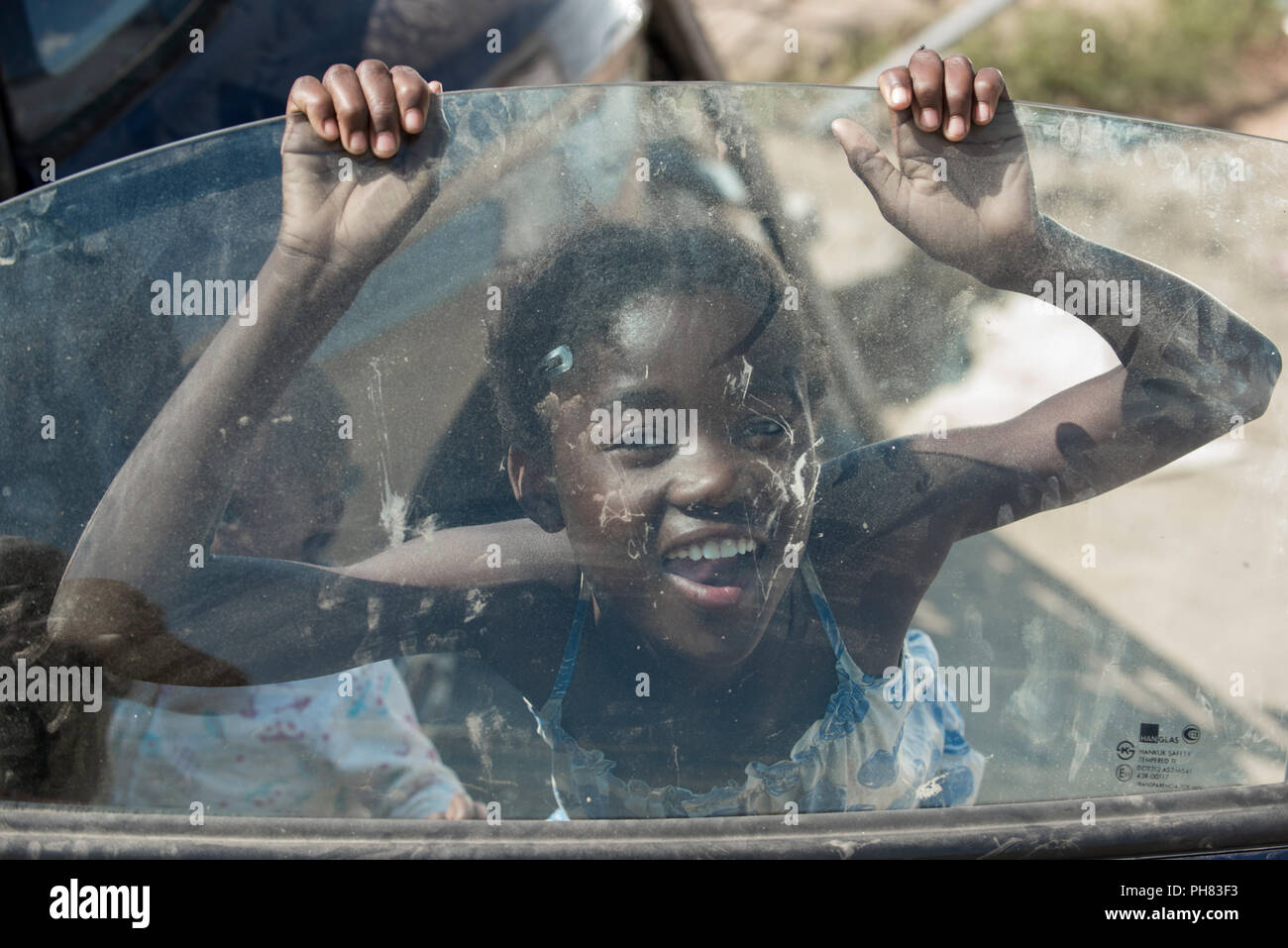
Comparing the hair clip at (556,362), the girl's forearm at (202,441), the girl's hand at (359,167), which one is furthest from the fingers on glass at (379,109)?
the hair clip at (556,362)

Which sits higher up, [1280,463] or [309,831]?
[1280,463]

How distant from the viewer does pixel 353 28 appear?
3242 millimetres

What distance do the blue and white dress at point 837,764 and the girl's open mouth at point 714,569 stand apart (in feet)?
0.25

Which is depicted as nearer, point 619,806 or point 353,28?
point 619,806

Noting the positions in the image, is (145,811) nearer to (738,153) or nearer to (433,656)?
(433,656)

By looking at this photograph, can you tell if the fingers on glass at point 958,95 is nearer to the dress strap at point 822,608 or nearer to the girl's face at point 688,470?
the girl's face at point 688,470

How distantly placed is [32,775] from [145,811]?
0.51 feet

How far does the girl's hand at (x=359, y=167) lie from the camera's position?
1431 millimetres

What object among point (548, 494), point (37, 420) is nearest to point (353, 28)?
point (37, 420)

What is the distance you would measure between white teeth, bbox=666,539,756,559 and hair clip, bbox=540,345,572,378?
0.26 metres
